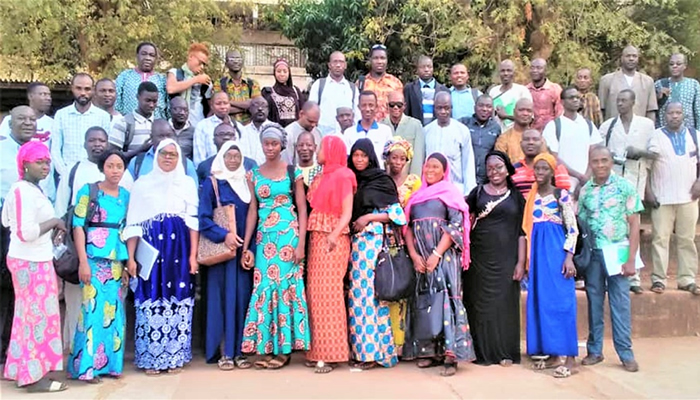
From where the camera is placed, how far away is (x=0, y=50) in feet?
46.3

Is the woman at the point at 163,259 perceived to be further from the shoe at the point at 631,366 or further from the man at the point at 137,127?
the shoe at the point at 631,366

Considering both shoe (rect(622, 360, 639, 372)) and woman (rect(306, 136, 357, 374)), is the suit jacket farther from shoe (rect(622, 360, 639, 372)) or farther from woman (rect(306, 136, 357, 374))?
shoe (rect(622, 360, 639, 372))

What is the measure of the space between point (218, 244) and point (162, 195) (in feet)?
1.92

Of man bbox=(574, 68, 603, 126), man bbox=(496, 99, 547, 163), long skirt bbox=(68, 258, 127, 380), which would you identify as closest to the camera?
long skirt bbox=(68, 258, 127, 380)

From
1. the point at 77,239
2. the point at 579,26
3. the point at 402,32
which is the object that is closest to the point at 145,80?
the point at 77,239

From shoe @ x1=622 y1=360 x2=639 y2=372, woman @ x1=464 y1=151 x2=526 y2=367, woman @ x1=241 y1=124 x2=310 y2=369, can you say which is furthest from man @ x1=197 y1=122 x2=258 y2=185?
shoe @ x1=622 y1=360 x2=639 y2=372

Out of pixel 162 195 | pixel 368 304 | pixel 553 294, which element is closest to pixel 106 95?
pixel 162 195

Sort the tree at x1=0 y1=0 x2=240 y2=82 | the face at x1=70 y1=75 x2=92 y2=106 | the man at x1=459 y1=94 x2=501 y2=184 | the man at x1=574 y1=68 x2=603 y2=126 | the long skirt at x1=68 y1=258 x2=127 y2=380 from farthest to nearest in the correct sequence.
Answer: the tree at x1=0 y1=0 x2=240 y2=82 < the man at x1=574 y1=68 x2=603 y2=126 < the man at x1=459 y1=94 x2=501 y2=184 < the face at x1=70 y1=75 x2=92 y2=106 < the long skirt at x1=68 y1=258 x2=127 y2=380

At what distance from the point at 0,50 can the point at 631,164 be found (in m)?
12.2

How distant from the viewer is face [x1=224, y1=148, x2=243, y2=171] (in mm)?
5754

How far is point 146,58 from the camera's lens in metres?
7.10

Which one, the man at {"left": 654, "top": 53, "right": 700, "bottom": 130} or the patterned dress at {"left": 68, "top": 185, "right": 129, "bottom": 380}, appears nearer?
the patterned dress at {"left": 68, "top": 185, "right": 129, "bottom": 380}

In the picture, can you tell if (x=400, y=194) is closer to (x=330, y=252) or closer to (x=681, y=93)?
(x=330, y=252)

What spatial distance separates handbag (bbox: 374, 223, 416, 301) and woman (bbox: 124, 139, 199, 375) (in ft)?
4.86
